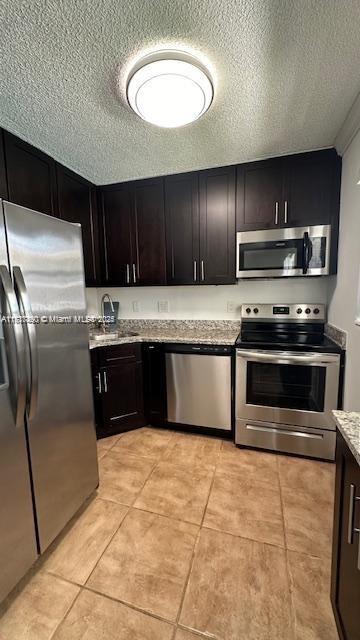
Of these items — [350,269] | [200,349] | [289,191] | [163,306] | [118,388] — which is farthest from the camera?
[163,306]

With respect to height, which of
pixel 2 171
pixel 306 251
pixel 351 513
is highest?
pixel 2 171

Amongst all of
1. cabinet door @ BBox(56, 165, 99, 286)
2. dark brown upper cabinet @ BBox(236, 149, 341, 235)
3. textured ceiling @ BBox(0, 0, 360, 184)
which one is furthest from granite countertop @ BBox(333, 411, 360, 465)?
cabinet door @ BBox(56, 165, 99, 286)

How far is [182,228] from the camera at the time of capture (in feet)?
8.16

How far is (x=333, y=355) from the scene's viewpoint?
74.6 inches

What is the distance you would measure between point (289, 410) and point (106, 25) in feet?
8.24

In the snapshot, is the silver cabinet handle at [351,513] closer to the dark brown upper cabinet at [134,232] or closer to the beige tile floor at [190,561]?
the beige tile floor at [190,561]

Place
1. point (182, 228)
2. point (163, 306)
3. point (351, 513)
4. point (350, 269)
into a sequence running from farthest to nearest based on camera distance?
point (163, 306) < point (182, 228) < point (350, 269) < point (351, 513)

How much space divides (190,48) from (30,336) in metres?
1.49

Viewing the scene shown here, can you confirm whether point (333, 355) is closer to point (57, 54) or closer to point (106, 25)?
point (106, 25)

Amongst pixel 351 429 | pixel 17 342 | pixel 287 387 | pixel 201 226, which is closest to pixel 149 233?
pixel 201 226

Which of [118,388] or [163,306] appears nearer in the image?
[118,388]

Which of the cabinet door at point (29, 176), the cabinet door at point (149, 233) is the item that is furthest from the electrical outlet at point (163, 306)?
the cabinet door at point (29, 176)

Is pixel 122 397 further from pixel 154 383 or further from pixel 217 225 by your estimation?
pixel 217 225

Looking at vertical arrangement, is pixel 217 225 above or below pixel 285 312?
above
